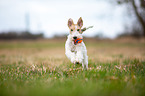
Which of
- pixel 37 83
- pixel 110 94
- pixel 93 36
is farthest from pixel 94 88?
pixel 93 36

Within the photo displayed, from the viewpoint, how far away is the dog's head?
3759mm

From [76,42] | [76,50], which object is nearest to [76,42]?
[76,42]

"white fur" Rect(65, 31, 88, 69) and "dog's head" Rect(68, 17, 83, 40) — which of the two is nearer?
"white fur" Rect(65, 31, 88, 69)

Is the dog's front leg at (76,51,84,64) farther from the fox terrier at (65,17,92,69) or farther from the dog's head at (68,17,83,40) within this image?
the dog's head at (68,17,83,40)

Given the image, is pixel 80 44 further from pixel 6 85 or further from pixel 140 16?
pixel 140 16

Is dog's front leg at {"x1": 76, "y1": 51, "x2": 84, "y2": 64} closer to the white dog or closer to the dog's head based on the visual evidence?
the white dog

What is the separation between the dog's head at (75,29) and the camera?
3.76 metres

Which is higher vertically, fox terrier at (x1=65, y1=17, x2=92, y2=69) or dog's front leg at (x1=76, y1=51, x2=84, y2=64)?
fox terrier at (x1=65, y1=17, x2=92, y2=69)

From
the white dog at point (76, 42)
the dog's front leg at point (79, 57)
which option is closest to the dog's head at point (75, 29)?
the white dog at point (76, 42)

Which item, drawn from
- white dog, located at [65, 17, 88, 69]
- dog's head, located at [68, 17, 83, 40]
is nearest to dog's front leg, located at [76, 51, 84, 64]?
white dog, located at [65, 17, 88, 69]

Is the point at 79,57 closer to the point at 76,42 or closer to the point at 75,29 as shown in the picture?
the point at 76,42

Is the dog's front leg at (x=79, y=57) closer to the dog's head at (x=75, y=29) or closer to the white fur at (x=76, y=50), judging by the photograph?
the white fur at (x=76, y=50)

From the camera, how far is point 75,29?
12.5 ft

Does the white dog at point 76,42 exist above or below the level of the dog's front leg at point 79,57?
above
